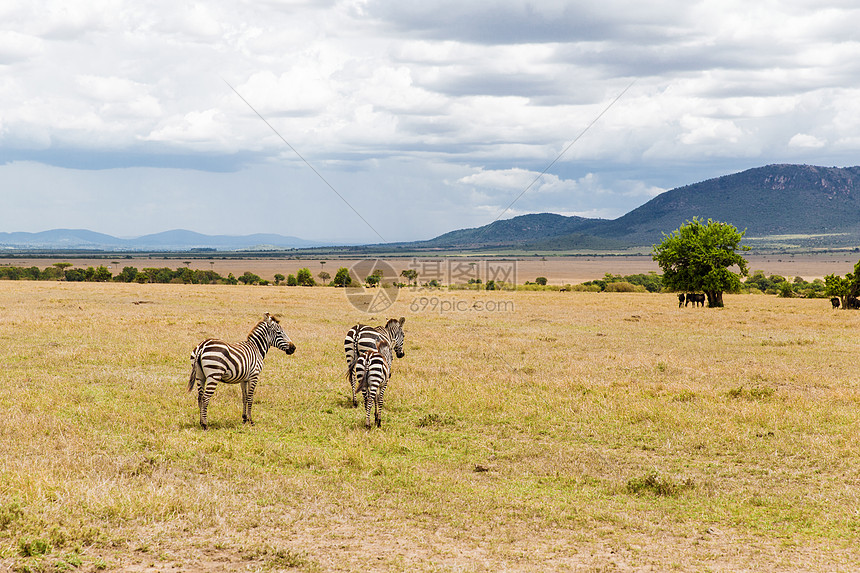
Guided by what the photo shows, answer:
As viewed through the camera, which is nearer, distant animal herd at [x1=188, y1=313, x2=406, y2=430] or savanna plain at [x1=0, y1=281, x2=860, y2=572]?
savanna plain at [x1=0, y1=281, x2=860, y2=572]

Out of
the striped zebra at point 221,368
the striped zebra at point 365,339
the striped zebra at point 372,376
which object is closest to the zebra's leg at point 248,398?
the striped zebra at point 221,368

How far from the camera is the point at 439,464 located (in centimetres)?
1166

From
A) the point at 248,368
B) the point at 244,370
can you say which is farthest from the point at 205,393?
the point at 248,368

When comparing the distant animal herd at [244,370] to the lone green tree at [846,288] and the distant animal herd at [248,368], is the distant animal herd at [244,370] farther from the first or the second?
the lone green tree at [846,288]

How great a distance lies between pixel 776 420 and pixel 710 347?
43.6 feet

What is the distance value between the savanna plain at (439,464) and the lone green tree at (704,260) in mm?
29652

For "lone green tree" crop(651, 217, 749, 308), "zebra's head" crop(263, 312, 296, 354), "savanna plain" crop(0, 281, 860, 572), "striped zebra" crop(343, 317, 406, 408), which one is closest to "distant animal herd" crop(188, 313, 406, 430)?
"zebra's head" crop(263, 312, 296, 354)

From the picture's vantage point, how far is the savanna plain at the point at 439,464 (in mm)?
7949

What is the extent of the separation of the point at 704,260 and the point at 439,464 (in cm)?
4723

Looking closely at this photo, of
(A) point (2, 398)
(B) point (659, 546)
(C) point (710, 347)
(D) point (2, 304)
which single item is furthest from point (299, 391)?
(D) point (2, 304)

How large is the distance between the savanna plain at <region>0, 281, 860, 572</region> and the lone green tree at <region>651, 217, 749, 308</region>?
29.7 metres

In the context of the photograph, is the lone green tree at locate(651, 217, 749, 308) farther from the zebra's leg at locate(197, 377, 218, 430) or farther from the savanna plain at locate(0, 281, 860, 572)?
the zebra's leg at locate(197, 377, 218, 430)

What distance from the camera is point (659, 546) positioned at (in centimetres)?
828

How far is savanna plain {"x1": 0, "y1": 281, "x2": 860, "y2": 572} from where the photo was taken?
7949 millimetres
